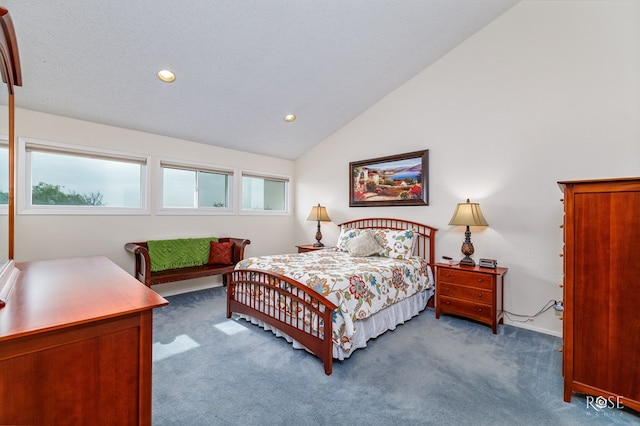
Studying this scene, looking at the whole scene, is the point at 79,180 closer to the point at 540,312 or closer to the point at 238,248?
the point at 238,248

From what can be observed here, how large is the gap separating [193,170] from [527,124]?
451 centimetres

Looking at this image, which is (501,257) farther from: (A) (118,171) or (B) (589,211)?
(A) (118,171)

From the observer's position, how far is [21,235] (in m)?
3.16

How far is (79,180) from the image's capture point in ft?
11.8

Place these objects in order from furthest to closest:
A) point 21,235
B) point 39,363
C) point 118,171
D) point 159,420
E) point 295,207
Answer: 1. point 295,207
2. point 118,171
3. point 21,235
4. point 159,420
5. point 39,363

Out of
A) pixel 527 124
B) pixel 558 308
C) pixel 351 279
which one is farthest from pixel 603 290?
pixel 527 124

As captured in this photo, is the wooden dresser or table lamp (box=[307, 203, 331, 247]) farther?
table lamp (box=[307, 203, 331, 247])

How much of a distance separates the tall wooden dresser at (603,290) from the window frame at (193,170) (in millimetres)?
4411

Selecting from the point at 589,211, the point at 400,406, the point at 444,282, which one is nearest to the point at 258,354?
the point at 400,406

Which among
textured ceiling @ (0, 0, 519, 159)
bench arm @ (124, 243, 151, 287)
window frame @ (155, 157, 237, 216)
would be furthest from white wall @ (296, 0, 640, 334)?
bench arm @ (124, 243, 151, 287)

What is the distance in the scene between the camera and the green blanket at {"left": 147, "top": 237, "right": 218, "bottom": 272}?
386 centimetres

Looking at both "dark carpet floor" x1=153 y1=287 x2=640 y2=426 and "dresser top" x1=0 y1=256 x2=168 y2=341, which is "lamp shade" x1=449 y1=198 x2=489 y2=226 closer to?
"dark carpet floor" x1=153 y1=287 x2=640 y2=426

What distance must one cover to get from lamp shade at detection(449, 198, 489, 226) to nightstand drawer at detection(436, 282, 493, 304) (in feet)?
2.30

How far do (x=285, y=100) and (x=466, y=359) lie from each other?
3564 millimetres
